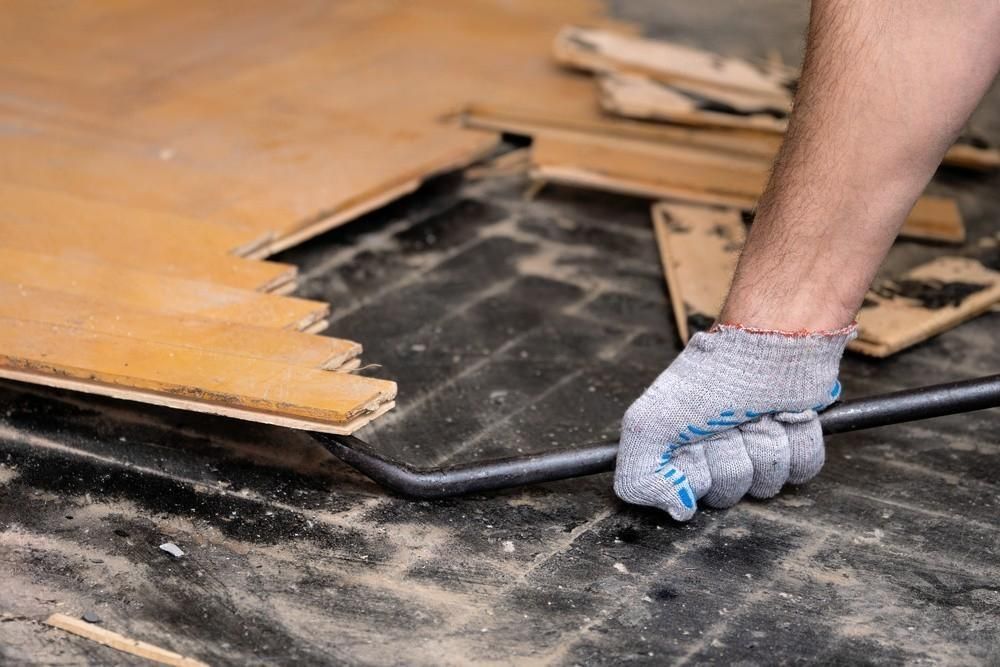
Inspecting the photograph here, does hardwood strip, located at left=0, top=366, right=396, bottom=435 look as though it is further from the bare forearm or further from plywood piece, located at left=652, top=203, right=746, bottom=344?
plywood piece, located at left=652, top=203, right=746, bottom=344

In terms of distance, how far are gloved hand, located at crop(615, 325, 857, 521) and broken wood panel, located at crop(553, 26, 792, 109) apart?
1562 mm

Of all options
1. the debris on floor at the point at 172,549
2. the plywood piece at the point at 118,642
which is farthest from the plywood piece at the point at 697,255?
the plywood piece at the point at 118,642

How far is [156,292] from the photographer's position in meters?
2.10

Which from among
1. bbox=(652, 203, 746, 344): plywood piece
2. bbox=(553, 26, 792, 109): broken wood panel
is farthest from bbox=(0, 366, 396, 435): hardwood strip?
bbox=(553, 26, 792, 109): broken wood panel

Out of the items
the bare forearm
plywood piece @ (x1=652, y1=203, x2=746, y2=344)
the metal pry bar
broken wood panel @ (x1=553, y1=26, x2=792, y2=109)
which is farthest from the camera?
broken wood panel @ (x1=553, y1=26, x2=792, y2=109)

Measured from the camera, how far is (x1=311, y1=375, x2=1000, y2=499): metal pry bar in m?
1.77

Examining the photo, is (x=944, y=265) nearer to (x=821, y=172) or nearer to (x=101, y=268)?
(x=821, y=172)

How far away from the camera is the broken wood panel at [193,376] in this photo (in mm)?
1728

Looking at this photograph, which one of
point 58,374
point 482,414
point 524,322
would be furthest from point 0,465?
point 524,322

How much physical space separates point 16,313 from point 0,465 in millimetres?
265

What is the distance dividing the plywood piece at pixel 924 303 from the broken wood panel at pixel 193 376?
958 mm

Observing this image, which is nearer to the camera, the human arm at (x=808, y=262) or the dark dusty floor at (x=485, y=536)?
the dark dusty floor at (x=485, y=536)

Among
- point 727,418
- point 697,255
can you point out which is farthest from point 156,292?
point 697,255

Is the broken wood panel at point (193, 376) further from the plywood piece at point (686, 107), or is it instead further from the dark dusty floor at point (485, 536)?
the plywood piece at point (686, 107)
